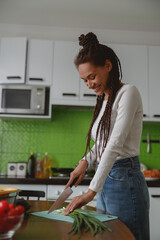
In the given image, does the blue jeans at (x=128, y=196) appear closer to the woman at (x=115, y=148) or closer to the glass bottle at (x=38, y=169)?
the woman at (x=115, y=148)

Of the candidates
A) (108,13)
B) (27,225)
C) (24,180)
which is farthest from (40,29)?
(27,225)

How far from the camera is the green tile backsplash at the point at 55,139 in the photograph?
317 centimetres

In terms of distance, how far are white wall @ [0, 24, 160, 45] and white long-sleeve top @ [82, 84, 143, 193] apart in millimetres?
2391

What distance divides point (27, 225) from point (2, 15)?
295cm

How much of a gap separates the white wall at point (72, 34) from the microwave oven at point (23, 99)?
3.05ft

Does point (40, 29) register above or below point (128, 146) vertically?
above

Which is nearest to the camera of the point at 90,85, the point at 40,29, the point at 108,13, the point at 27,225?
the point at 27,225

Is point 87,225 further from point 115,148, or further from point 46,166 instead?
point 46,166

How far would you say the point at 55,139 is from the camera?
3223 mm

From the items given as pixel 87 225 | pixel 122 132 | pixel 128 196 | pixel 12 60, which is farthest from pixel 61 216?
pixel 12 60

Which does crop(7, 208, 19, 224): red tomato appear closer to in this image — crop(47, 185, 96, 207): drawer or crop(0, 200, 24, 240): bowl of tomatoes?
crop(0, 200, 24, 240): bowl of tomatoes

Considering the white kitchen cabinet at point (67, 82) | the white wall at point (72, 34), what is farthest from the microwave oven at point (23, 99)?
the white wall at point (72, 34)

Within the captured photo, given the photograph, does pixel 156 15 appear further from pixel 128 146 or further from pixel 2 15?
pixel 128 146

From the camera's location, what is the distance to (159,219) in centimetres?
251
